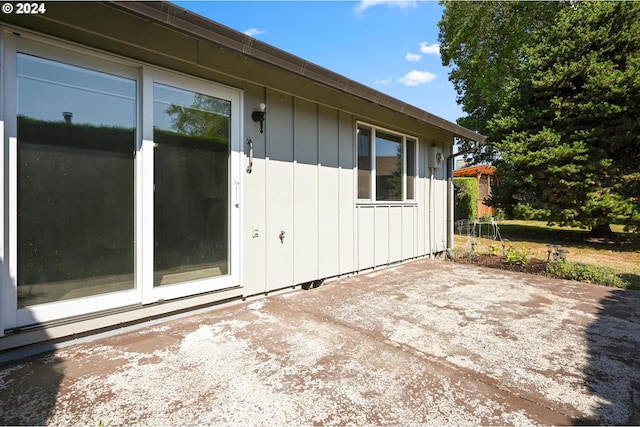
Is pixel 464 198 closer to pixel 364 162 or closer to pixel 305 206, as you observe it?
pixel 364 162

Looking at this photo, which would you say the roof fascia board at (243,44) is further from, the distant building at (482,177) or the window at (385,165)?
the distant building at (482,177)

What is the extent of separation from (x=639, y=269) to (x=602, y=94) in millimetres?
4871

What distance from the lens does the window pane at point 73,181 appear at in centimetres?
227

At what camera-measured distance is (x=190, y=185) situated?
3.06 m

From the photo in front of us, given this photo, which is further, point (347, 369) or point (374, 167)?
point (374, 167)

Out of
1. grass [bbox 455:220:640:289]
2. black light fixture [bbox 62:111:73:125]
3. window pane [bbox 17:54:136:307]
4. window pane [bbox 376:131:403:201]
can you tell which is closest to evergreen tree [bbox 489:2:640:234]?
grass [bbox 455:220:640:289]

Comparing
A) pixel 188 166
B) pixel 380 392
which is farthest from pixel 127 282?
pixel 380 392

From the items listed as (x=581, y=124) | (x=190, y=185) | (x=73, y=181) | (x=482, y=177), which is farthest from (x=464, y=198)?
(x=73, y=181)

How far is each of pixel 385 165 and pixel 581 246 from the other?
708 centimetres

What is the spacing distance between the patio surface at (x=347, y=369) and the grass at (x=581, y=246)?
2939 mm

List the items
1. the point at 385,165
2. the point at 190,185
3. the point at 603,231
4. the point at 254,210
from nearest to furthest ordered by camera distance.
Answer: the point at 190,185 < the point at 254,210 < the point at 385,165 < the point at 603,231

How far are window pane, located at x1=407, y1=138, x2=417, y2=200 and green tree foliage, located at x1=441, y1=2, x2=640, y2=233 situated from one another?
4696 mm

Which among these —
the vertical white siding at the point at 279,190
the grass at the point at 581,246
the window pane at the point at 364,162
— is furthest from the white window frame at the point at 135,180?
the grass at the point at 581,246

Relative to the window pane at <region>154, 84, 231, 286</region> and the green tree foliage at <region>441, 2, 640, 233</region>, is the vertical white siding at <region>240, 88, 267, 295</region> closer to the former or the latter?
the window pane at <region>154, 84, 231, 286</region>
